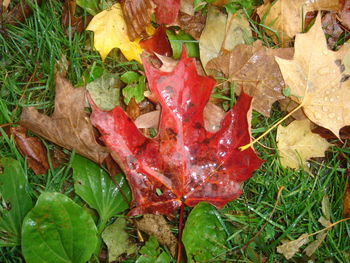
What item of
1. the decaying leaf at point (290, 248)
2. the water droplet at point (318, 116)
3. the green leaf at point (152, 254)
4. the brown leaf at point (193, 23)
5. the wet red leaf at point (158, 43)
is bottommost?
the decaying leaf at point (290, 248)

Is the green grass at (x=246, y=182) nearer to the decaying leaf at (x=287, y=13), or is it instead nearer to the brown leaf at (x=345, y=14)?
the decaying leaf at (x=287, y=13)

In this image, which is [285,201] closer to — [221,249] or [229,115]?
[221,249]

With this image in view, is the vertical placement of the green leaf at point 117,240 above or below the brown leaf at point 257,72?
below

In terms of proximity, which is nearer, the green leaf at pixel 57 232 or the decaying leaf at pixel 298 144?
the green leaf at pixel 57 232

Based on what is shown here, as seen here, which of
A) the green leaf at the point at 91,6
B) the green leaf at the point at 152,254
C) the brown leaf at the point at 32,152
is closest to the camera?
the green leaf at the point at 152,254

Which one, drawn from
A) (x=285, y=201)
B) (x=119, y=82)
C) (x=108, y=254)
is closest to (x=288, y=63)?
(x=285, y=201)

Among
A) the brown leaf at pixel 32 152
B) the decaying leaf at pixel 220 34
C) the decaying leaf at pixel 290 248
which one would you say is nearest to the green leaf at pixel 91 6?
the decaying leaf at pixel 220 34

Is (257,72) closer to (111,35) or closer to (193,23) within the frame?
(193,23)

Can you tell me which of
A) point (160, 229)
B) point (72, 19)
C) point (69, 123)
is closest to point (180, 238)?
point (160, 229)
